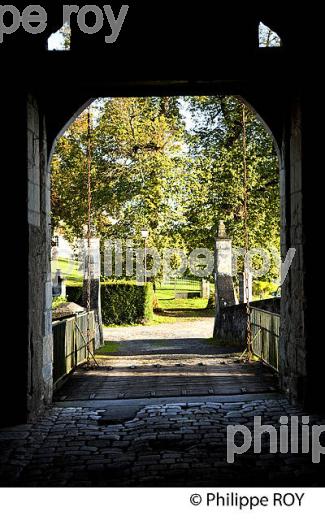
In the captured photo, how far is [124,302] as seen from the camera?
23.6m

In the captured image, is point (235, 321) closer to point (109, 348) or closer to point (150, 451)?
point (109, 348)

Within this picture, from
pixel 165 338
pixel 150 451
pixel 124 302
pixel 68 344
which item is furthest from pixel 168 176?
pixel 150 451

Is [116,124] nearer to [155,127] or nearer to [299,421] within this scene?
[155,127]

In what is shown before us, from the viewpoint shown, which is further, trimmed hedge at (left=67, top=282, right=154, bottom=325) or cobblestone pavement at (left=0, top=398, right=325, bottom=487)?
trimmed hedge at (left=67, top=282, right=154, bottom=325)

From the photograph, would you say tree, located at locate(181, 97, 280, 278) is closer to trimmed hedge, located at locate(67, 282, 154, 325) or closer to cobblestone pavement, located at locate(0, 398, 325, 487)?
trimmed hedge, located at locate(67, 282, 154, 325)

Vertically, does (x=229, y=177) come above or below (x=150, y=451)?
above

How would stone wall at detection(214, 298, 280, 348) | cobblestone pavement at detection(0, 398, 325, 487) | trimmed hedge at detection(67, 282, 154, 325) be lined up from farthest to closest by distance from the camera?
trimmed hedge at detection(67, 282, 154, 325) → stone wall at detection(214, 298, 280, 348) → cobblestone pavement at detection(0, 398, 325, 487)

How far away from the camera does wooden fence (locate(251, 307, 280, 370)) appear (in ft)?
30.5

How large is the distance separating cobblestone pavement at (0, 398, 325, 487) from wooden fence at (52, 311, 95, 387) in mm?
1635

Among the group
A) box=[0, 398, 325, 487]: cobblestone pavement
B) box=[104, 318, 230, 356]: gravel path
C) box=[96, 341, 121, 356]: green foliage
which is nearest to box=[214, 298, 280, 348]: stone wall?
box=[104, 318, 230, 356]: gravel path

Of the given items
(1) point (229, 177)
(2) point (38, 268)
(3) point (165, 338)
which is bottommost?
(3) point (165, 338)

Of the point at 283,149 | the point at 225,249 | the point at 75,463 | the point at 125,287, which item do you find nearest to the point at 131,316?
the point at 125,287

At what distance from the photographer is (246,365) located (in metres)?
10.4

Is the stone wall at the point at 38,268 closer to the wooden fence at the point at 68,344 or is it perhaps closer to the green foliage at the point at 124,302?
the wooden fence at the point at 68,344
